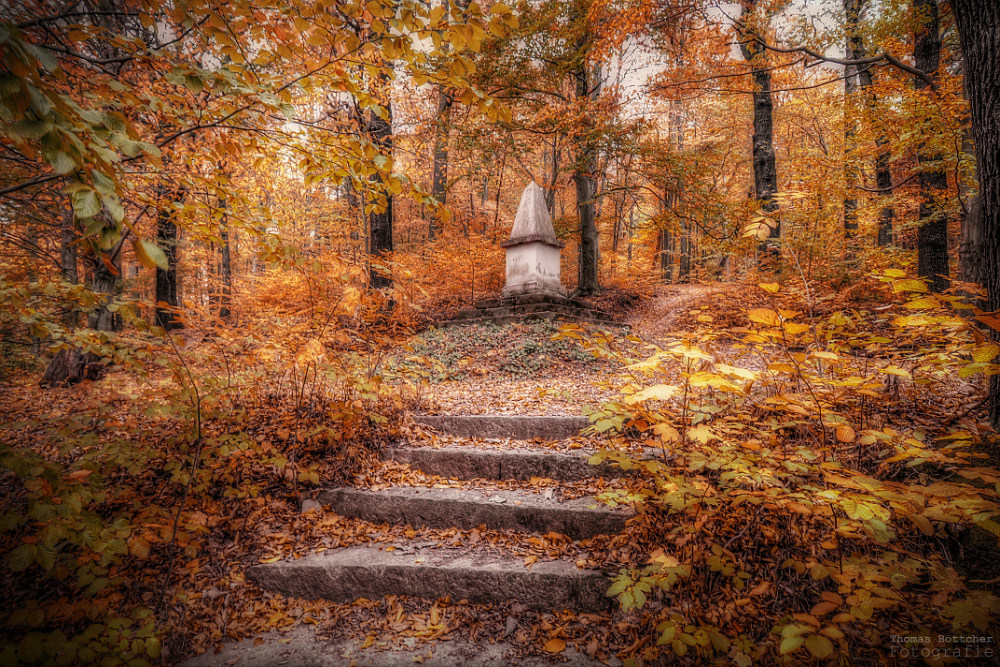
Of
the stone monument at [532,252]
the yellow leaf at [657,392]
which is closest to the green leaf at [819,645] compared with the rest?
the yellow leaf at [657,392]

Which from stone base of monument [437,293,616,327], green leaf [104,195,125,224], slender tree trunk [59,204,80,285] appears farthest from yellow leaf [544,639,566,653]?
slender tree trunk [59,204,80,285]

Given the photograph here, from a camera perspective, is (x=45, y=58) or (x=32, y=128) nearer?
(x=32, y=128)

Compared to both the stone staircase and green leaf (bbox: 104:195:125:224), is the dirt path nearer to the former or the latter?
the stone staircase

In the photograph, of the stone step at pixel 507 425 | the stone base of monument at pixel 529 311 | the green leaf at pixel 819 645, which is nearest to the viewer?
the green leaf at pixel 819 645

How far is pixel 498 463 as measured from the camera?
10.6ft

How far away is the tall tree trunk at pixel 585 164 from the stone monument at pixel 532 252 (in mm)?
1458

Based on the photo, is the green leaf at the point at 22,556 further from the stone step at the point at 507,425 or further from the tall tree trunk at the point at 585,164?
the tall tree trunk at the point at 585,164

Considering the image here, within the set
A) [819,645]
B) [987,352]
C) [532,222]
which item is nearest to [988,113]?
[987,352]

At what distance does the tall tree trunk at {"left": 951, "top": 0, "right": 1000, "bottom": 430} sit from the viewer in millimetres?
2238

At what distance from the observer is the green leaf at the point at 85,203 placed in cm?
101

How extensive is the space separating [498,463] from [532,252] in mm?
6737

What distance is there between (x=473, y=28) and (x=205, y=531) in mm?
3258

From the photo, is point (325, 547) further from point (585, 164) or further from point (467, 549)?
point (585, 164)

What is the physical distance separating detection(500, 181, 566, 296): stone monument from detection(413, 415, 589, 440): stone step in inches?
218
